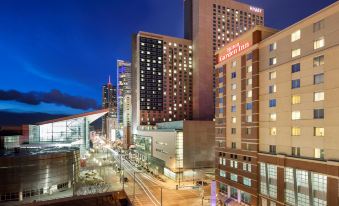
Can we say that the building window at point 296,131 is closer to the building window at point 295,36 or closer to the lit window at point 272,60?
the lit window at point 272,60

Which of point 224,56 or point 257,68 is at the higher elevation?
point 224,56

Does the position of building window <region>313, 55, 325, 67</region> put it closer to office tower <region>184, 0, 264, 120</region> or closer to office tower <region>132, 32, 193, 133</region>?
office tower <region>184, 0, 264, 120</region>

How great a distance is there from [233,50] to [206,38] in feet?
320

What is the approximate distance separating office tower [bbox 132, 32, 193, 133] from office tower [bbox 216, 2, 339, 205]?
9739 cm

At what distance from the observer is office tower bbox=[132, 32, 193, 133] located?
16312 cm

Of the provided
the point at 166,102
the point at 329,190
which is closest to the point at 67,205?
the point at 329,190

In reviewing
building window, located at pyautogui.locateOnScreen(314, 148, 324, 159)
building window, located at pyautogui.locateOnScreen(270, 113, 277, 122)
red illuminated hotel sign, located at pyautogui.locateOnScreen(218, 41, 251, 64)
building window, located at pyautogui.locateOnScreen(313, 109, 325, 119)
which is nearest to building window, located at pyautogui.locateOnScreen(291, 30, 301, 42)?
red illuminated hotel sign, located at pyautogui.locateOnScreen(218, 41, 251, 64)

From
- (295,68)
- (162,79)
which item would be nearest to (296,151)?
(295,68)

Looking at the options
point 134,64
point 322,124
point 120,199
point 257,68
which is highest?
point 134,64

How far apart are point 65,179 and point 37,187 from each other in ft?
25.8

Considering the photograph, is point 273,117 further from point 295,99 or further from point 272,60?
point 272,60

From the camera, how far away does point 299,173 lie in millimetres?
44812

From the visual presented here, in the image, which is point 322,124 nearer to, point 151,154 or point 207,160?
point 207,160

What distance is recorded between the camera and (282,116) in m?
49.7
